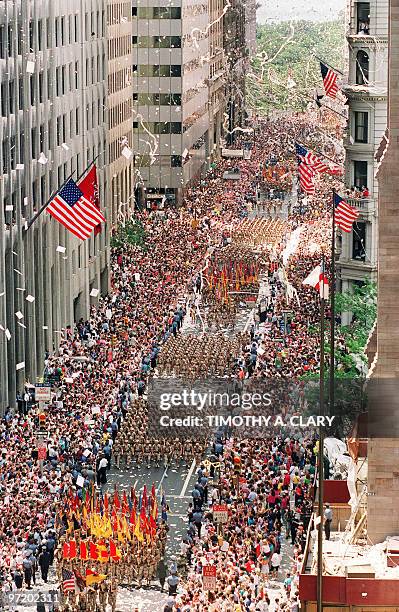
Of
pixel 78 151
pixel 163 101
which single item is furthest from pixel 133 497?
pixel 163 101

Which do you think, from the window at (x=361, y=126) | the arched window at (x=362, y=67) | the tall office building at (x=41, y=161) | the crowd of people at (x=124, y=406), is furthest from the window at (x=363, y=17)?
the tall office building at (x=41, y=161)

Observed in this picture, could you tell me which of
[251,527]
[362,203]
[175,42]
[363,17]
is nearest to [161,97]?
[175,42]

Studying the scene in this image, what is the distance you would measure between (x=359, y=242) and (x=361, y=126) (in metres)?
5.31

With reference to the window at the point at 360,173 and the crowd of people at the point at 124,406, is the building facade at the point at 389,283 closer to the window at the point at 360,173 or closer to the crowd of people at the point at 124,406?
the crowd of people at the point at 124,406

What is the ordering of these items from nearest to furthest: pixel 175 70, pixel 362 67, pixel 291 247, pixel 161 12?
pixel 362 67 < pixel 291 247 < pixel 161 12 < pixel 175 70

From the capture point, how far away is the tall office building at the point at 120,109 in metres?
134

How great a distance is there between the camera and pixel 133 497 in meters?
56.8

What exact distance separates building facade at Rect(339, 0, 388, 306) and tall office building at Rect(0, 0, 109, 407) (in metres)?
14.2

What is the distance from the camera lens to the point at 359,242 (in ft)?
287

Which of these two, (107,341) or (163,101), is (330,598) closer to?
(107,341)

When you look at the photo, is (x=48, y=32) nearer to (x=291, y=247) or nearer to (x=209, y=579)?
(x=291, y=247)

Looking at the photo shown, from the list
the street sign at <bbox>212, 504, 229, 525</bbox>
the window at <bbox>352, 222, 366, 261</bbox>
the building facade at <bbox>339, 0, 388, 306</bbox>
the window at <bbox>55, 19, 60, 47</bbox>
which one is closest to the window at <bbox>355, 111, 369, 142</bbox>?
the building facade at <bbox>339, 0, 388, 306</bbox>

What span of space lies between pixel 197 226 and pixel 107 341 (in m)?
46.6

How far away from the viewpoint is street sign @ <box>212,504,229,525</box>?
184ft
